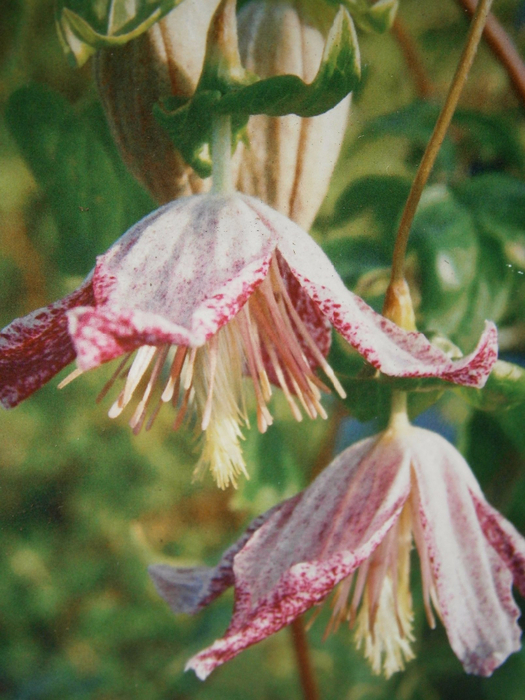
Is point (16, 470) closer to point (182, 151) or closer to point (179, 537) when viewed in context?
point (179, 537)

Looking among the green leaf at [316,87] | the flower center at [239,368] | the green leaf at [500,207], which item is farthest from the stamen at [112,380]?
the green leaf at [500,207]

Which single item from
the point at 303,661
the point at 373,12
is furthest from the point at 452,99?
the point at 303,661

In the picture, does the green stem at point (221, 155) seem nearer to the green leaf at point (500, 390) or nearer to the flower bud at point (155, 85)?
the flower bud at point (155, 85)

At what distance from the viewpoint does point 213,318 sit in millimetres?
184

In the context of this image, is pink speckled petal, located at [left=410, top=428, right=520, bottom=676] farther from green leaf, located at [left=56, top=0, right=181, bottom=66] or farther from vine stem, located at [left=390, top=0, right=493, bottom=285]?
Answer: green leaf, located at [left=56, top=0, right=181, bottom=66]

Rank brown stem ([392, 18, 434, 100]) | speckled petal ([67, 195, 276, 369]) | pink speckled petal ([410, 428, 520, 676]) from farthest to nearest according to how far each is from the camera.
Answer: brown stem ([392, 18, 434, 100]) → pink speckled petal ([410, 428, 520, 676]) → speckled petal ([67, 195, 276, 369])

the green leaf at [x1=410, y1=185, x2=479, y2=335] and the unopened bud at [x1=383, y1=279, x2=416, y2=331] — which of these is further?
the green leaf at [x1=410, y1=185, x2=479, y2=335]

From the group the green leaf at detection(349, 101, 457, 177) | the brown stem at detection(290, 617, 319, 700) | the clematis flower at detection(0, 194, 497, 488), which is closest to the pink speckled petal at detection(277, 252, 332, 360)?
the clematis flower at detection(0, 194, 497, 488)

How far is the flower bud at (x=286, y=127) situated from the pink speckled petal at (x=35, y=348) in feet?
0.30

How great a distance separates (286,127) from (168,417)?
0.82ft

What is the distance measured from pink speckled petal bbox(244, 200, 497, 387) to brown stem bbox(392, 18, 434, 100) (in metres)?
0.20

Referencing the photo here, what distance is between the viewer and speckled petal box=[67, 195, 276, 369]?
172mm

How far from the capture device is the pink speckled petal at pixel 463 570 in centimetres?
27

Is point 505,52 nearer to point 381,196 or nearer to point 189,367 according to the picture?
point 381,196
